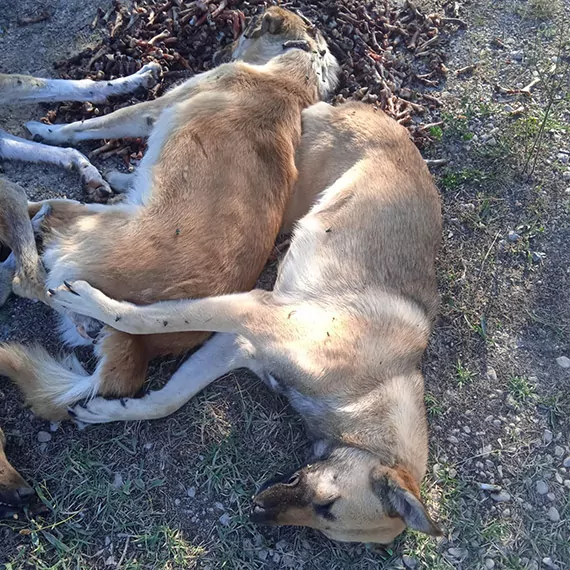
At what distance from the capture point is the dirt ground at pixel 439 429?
10.9 ft

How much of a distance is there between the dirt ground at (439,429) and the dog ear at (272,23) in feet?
5.19

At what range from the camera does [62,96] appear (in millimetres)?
4543

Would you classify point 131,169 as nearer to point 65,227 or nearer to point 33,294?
point 65,227

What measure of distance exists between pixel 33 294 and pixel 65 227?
1.51 ft

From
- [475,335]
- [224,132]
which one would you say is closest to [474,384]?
[475,335]

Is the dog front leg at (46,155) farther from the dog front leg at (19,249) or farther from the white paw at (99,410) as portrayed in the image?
the white paw at (99,410)

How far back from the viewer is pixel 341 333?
11.2ft

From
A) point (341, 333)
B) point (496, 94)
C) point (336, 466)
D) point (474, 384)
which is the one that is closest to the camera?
point (336, 466)

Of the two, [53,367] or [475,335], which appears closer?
[53,367]

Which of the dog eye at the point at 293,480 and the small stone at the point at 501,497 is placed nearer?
the dog eye at the point at 293,480

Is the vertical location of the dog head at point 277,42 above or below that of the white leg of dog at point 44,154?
above

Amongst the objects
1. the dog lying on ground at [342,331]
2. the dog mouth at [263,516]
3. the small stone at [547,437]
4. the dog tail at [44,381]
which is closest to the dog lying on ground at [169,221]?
the dog tail at [44,381]

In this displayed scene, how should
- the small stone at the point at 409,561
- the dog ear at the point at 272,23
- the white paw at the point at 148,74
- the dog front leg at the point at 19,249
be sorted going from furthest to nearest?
the white paw at the point at 148,74
the dog ear at the point at 272,23
the dog front leg at the point at 19,249
the small stone at the point at 409,561

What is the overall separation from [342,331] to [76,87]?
2.91 meters
